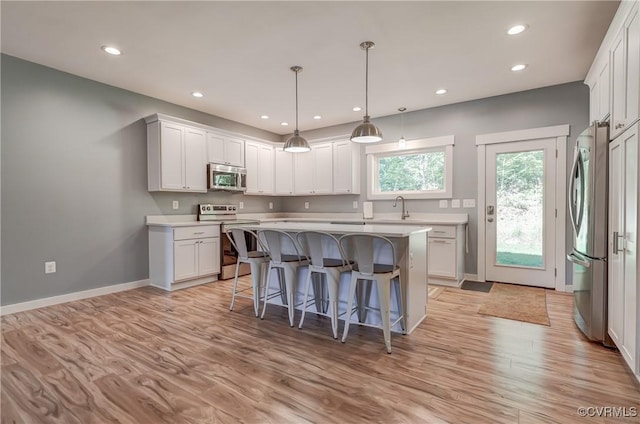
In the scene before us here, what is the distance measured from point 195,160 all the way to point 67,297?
92.8 inches

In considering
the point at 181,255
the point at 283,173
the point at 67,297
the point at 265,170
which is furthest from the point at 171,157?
the point at 283,173

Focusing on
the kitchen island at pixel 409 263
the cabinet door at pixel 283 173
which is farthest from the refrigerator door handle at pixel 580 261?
the cabinet door at pixel 283 173

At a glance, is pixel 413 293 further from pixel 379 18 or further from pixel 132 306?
pixel 132 306

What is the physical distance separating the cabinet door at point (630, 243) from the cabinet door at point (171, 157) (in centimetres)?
476

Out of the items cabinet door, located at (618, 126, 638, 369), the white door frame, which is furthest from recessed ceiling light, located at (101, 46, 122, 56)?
the white door frame

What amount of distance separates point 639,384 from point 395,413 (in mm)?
1583

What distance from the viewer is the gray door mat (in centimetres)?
413

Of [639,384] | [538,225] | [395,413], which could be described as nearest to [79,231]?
[395,413]

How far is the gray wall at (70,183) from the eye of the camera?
10.7 feet

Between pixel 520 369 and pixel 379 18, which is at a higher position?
pixel 379 18

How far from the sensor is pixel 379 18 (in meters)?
2.58

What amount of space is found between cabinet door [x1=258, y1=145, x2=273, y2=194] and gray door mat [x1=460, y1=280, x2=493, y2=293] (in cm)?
377

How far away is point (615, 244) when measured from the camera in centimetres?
224

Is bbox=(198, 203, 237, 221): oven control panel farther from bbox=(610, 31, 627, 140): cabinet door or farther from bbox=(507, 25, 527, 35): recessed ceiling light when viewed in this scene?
bbox=(610, 31, 627, 140): cabinet door
